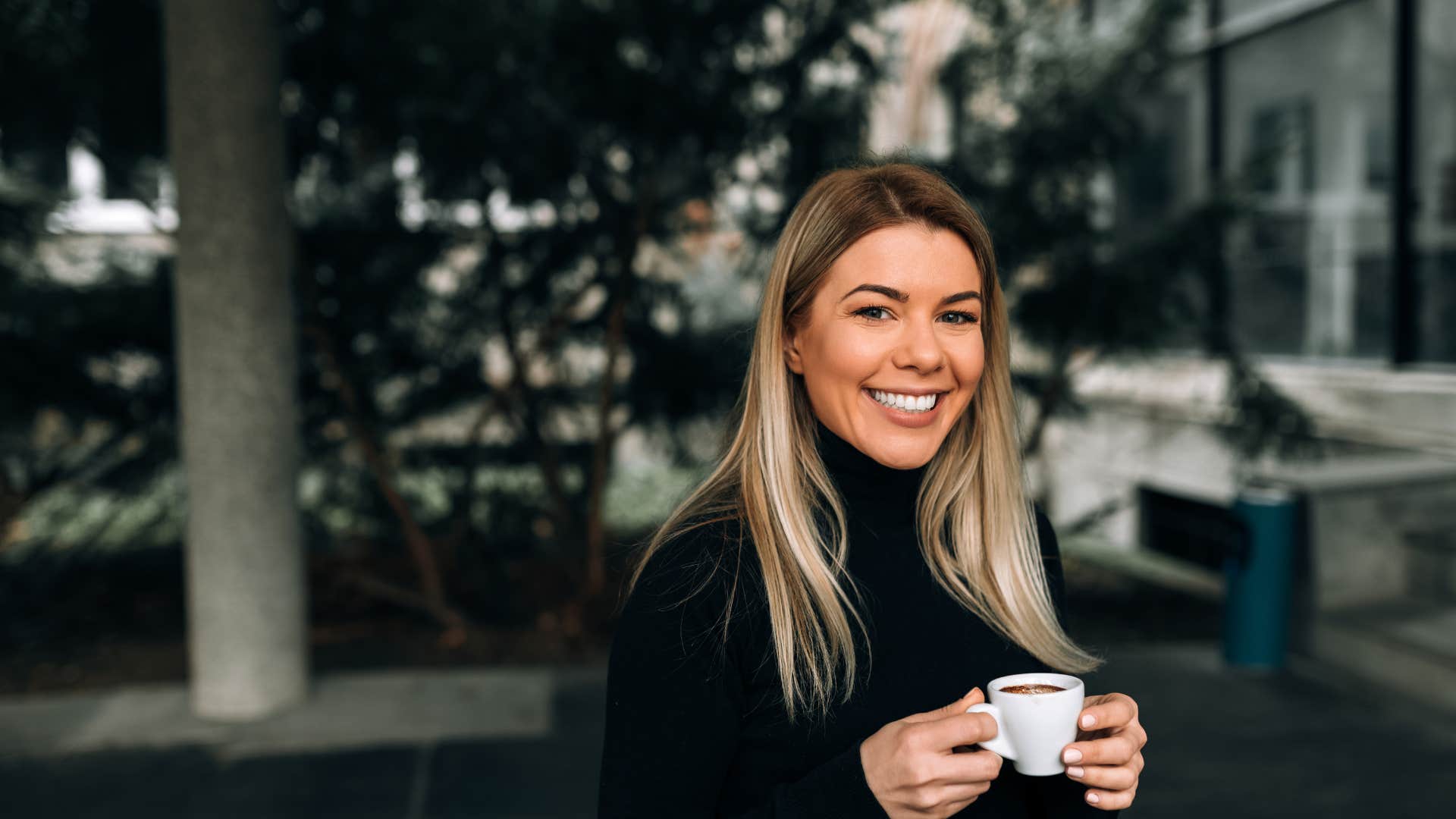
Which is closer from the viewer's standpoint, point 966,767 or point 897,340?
point 966,767

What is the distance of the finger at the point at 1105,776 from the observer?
1413 millimetres

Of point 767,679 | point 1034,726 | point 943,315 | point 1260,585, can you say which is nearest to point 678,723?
point 767,679

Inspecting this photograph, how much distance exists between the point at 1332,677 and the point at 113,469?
21.0ft

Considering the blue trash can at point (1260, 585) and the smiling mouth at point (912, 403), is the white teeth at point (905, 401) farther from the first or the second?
the blue trash can at point (1260, 585)

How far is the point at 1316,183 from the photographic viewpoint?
801 cm

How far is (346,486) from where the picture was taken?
6.83 meters

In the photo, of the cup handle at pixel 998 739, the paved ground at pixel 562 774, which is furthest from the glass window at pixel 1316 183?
the cup handle at pixel 998 739

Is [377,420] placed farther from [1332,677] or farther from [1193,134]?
[1193,134]

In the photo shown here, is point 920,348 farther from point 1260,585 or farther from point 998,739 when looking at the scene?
point 1260,585

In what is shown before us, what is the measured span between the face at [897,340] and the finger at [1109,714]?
0.40 metres

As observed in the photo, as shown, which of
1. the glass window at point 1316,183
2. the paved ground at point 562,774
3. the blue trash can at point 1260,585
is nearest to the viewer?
the paved ground at point 562,774

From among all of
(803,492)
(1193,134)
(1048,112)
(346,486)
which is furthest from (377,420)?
(1193,134)

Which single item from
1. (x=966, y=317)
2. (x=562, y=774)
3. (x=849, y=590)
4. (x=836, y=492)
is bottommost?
(x=562, y=774)

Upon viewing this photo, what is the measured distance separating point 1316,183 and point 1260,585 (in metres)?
3.33
